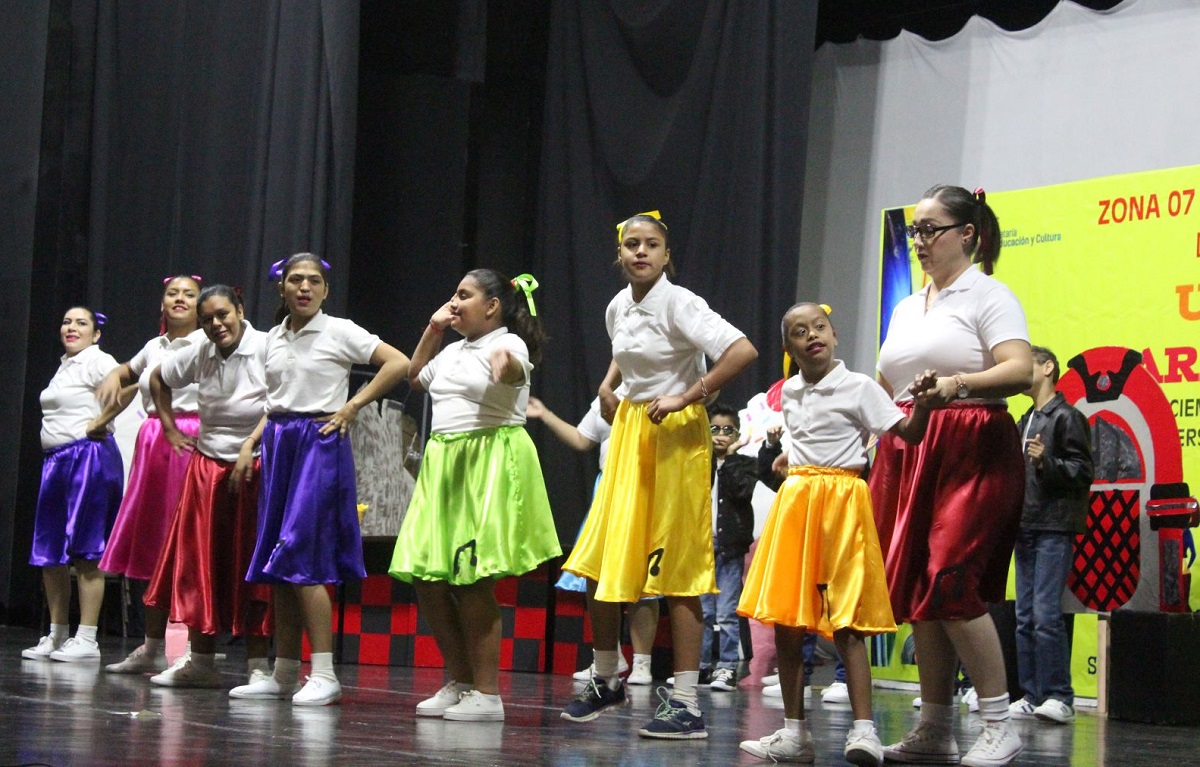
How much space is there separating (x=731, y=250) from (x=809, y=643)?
2.60m

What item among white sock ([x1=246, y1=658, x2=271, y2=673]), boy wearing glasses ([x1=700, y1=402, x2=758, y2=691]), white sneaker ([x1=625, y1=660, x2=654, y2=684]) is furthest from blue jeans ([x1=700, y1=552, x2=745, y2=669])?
white sock ([x1=246, y1=658, x2=271, y2=673])

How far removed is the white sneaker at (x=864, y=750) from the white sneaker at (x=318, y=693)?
1882 millimetres

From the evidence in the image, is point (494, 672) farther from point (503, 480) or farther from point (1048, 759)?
point (1048, 759)

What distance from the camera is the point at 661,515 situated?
4.20m

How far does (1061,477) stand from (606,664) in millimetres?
2534

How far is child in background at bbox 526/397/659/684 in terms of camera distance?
16.5ft

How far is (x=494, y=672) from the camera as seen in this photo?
4.34 metres

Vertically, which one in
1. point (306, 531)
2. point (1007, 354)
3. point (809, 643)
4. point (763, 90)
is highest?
point (763, 90)

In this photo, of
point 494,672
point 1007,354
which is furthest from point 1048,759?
point 494,672

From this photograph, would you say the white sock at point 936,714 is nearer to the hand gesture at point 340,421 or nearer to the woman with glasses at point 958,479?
the woman with glasses at point 958,479

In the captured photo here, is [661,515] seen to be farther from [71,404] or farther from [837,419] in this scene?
[71,404]

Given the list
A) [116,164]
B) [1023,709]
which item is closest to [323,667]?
[1023,709]

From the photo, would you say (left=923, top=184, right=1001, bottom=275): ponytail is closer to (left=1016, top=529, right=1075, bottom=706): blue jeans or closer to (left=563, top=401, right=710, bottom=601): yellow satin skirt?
(left=563, top=401, right=710, bottom=601): yellow satin skirt

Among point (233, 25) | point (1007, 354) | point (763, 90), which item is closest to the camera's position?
point (1007, 354)
